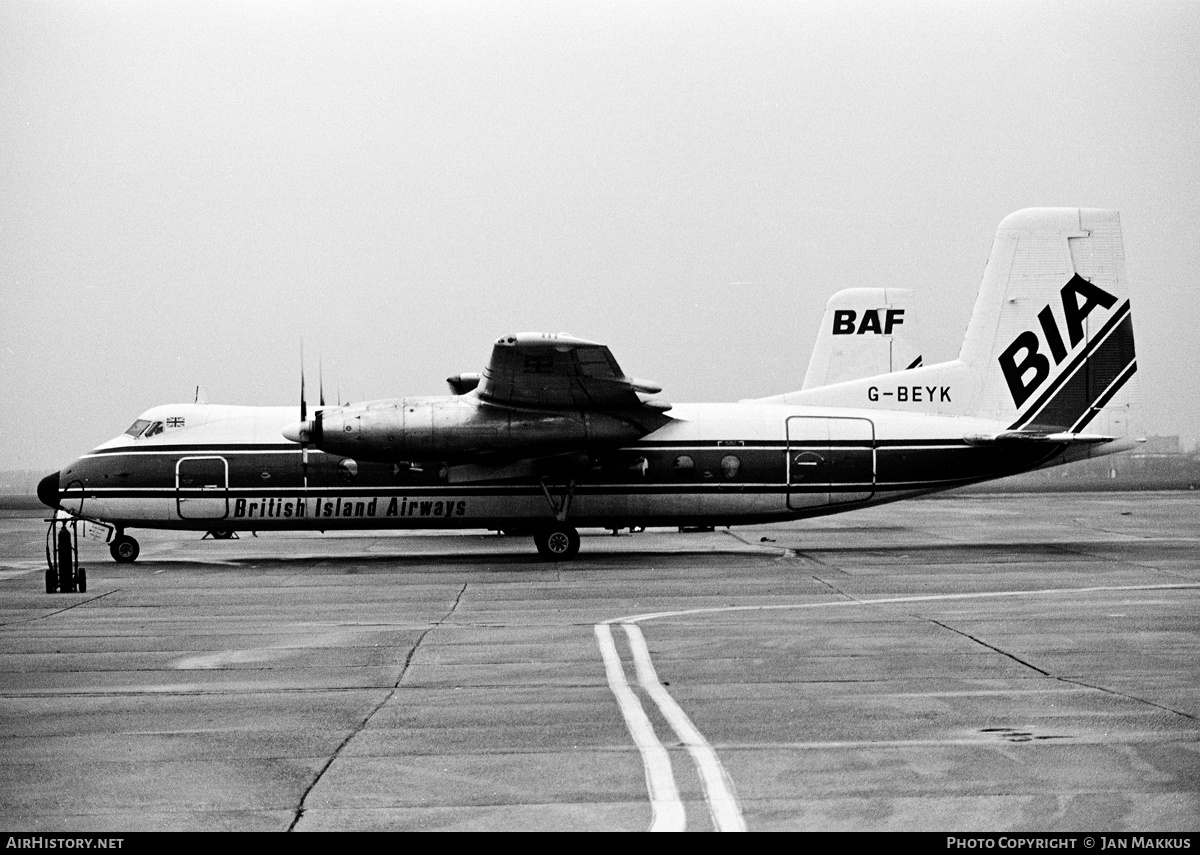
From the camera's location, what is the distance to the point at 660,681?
10.8 metres

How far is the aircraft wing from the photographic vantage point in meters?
21.7

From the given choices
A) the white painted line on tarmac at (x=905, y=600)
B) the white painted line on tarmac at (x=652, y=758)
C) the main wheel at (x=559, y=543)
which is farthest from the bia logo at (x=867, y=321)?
the white painted line on tarmac at (x=652, y=758)

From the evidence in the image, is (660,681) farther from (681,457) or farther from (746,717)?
(681,457)

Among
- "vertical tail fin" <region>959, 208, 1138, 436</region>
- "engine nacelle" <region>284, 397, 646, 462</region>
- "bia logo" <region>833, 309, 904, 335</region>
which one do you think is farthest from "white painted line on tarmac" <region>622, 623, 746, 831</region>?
"bia logo" <region>833, 309, 904, 335</region>

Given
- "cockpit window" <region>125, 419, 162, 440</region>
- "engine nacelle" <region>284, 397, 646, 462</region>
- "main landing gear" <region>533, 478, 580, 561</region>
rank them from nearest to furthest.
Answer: "engine nacelle" <region>284, 397, 646, 462</region>
"main landing gear" <region>533, 478, 580, 561</region>
"cockpit window" <region>125, 419, 162, 440</region>

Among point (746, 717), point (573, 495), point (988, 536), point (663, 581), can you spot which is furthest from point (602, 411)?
point (746, 717)

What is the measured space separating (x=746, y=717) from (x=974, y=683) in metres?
2.45

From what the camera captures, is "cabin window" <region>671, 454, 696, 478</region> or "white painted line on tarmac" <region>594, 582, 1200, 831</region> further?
"cabin window" <region>671, 454, 696, 478</region>

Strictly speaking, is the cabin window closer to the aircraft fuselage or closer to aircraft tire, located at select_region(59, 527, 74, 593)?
the aircraft fuselage

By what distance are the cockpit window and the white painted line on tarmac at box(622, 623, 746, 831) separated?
16.3 meters

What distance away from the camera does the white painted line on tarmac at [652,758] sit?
654 cm

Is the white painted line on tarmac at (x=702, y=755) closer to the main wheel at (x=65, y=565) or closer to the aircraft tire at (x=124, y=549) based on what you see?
the main wheel at (x=65, y=565)

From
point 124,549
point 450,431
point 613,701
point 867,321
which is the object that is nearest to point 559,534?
point 450,431

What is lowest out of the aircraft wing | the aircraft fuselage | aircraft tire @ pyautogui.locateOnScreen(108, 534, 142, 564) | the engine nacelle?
aircraft tire @ pyautogui.locateOnScreen(108, 534, 142, 564)
